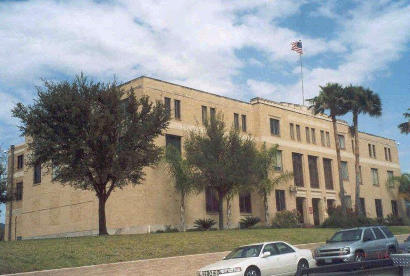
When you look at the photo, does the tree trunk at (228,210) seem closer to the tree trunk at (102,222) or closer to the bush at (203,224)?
the bush at (203,224)

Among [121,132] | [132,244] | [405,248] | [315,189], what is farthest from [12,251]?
[315,189]

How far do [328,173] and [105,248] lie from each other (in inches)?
1471

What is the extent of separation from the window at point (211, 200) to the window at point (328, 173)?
1750cm

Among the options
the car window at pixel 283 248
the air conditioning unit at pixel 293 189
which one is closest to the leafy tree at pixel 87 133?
the car window at pixel 283 248

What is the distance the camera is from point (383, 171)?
64.8 metres

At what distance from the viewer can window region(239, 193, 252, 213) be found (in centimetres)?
4289

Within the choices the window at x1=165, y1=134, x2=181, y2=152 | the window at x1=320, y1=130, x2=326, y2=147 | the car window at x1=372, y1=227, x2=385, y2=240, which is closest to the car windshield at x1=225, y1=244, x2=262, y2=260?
the car window at x1=372, y1=227, x2=385, y2=240

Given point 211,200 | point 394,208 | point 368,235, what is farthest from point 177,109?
point 394,208

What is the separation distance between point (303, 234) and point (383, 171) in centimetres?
3679

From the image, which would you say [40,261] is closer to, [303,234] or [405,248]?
[405,248]

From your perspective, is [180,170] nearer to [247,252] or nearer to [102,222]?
[102,222]

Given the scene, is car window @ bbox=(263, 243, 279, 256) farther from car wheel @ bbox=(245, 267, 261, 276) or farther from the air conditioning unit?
the air conditioning unit

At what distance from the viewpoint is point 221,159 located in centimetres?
3478

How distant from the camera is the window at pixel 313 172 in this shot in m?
51.7
